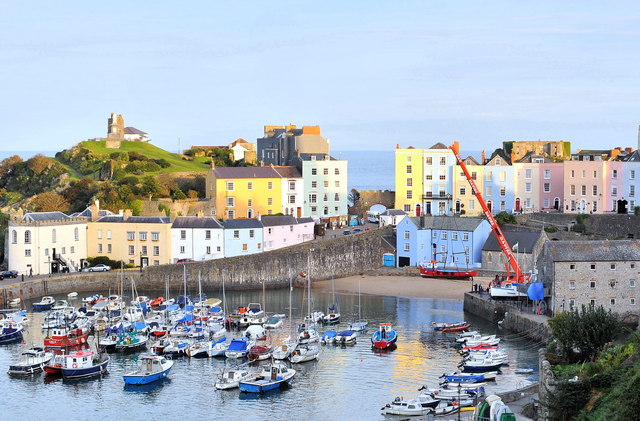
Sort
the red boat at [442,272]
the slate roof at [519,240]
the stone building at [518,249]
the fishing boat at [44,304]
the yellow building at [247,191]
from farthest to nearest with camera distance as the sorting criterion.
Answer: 1. the yellow building at [247,191]
2. the red boat at [442,272]
3. the slate roof at [519,240]
4. the stone building at [518,249]
5. the fishing boat at [44,304]

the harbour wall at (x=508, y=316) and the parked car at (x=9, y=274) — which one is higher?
the parked car at (x=9, y=274)

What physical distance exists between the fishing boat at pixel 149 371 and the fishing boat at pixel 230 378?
8.03ft

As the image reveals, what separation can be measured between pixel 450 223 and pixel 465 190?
875 cm

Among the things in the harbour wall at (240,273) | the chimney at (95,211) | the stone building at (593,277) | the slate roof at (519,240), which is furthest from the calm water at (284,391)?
the chimney at (95,211)

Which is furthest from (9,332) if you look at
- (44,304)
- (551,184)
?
(551,184)

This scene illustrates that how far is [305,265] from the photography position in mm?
62062

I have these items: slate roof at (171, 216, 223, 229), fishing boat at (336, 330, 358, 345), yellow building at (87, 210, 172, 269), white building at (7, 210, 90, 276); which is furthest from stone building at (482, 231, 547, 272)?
white building at (7, 210, 90, 276)

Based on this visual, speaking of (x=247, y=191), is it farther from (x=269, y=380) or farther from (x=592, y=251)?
(x=269, y=380)

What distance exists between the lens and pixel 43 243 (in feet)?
200

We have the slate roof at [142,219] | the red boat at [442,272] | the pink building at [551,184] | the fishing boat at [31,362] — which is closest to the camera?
the fishing boat at [31,362]

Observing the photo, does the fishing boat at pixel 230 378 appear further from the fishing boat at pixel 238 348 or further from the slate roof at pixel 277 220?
the slate roof at pixel 277 220

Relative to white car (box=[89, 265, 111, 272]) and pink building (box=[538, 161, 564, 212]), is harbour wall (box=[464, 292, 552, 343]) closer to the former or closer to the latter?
pink building (box=[538, 161, 564, 212])

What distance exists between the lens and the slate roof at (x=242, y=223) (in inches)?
2480

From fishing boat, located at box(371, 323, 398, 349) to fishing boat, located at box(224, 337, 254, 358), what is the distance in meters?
5.08
